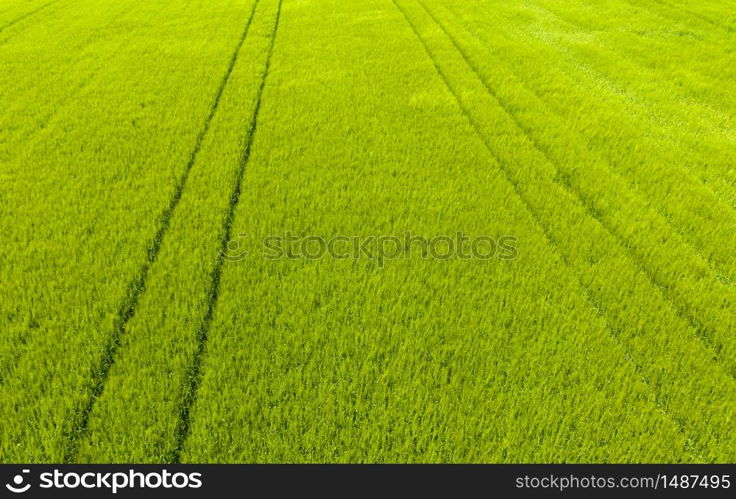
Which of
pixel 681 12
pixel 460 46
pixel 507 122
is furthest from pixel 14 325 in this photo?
pixel 681 12

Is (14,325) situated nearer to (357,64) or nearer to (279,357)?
(279,357)

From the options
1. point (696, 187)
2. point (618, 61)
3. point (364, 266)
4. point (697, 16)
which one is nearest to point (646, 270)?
point (696, 187)
